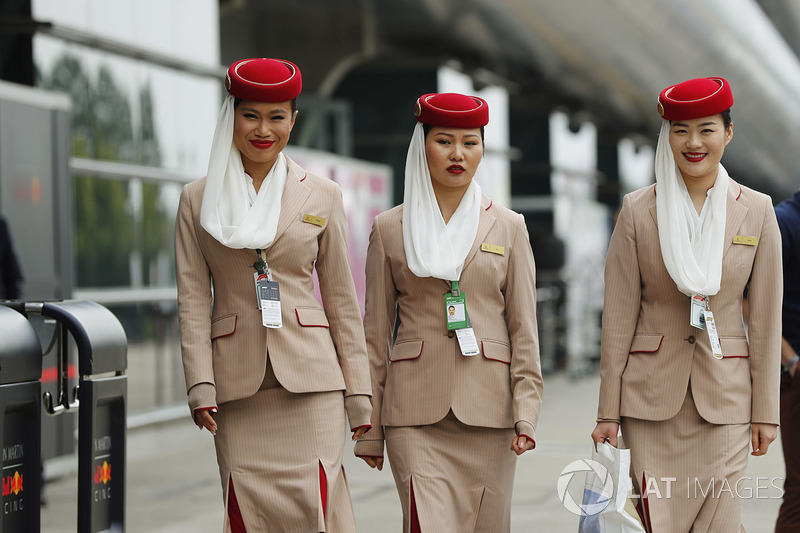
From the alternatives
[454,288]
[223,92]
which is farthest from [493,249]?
[223,92]

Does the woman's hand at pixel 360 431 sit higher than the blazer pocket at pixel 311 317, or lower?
lower

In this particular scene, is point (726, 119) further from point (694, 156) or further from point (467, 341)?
point (467, 341)

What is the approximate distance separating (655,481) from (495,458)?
20.8 inches

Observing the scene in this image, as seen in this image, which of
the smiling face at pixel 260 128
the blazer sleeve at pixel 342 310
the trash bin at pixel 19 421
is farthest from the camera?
the blazer sleeve at pixel 342 310

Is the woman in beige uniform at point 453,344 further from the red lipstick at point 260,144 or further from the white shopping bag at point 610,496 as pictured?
the red lipstick at point 260,144

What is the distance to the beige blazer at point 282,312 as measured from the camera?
392 cm

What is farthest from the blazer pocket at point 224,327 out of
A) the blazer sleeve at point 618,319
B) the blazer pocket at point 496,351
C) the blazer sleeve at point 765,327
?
the blazer sleeve at point 765,327

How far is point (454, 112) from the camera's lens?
13.9ft

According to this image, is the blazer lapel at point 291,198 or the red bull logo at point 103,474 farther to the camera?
the blazer lapel at point 291,198

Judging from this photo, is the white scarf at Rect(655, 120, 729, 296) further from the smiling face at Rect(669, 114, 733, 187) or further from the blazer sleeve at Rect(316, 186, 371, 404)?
the blazer sleeve at Rect(316, 186, 371, 404)

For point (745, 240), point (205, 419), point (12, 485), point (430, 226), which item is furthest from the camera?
point (430, 226)

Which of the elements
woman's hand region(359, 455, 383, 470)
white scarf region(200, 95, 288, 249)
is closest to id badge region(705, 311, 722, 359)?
woman's hand region(359, 455, 383, 470)

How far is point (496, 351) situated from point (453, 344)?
0.14 meters

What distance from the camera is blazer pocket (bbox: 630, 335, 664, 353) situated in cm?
417
